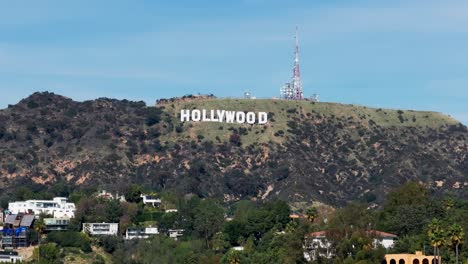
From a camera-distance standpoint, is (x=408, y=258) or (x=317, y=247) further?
(x=317, y=247)

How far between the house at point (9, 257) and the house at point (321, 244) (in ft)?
158

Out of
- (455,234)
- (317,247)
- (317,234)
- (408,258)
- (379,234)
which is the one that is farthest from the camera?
(379,234)

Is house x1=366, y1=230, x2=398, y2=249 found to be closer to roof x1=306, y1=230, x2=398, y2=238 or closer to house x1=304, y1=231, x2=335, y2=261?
roof x1=306, y1=230, x2=398, y2=238

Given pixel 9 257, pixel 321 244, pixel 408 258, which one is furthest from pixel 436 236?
pixel 9 257

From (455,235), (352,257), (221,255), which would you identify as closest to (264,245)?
(221,255)

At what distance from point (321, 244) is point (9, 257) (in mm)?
54340

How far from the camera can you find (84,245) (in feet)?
647

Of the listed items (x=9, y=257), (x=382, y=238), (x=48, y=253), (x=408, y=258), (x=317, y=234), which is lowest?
(x=9, y=257)

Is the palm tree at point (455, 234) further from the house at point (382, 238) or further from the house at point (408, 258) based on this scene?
the house at point (382, 238)

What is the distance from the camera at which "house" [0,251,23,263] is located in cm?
18562

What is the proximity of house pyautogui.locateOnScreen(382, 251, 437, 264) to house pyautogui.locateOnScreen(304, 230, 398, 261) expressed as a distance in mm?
5308

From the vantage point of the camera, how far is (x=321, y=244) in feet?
510

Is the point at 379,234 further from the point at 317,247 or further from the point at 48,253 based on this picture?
the point at 48,253

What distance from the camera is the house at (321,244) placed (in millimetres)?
152250
